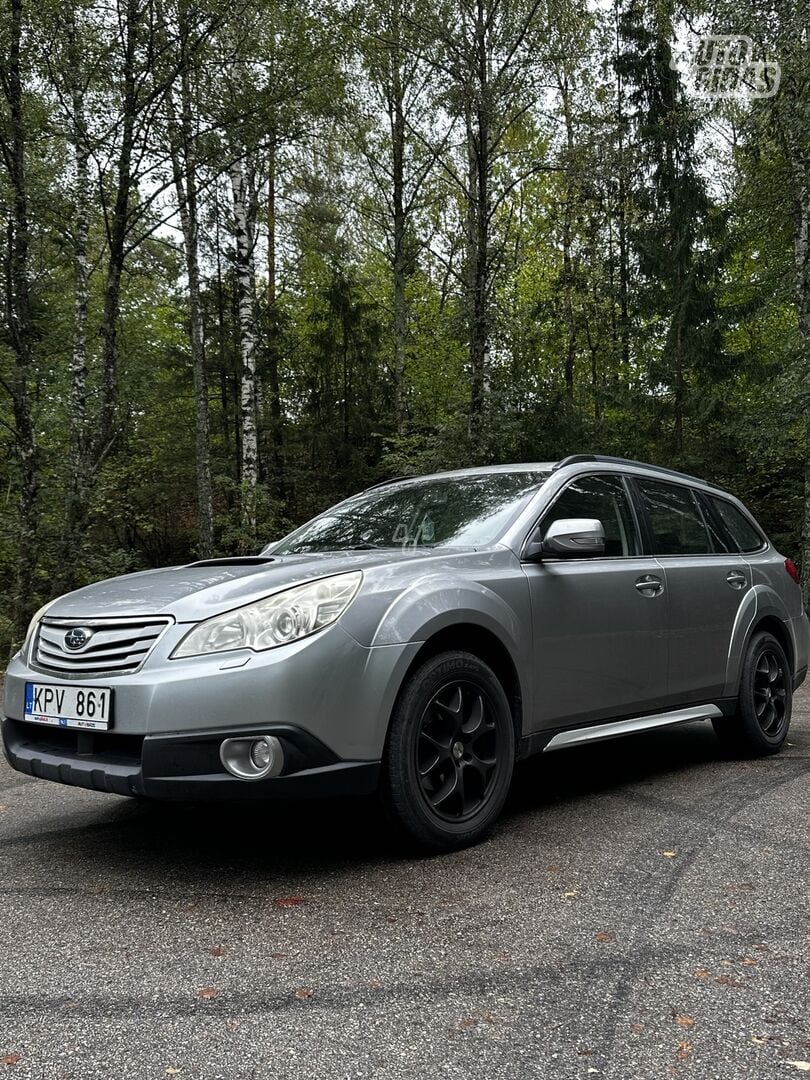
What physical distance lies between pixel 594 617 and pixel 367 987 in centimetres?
233

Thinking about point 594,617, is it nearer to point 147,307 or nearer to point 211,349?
point 211,349

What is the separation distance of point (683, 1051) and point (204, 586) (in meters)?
2.24

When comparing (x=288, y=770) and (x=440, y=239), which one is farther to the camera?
(x=440, y=239)

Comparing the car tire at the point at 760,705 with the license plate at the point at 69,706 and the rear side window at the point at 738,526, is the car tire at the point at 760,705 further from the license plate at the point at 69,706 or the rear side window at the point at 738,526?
the license plate at the point at 69,706

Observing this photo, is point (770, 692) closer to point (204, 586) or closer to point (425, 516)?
point (425, 516)

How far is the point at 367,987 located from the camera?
240cm

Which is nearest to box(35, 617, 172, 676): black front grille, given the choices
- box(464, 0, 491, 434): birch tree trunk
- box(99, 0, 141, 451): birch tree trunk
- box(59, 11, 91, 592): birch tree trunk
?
box(59, 11, 91, 592): birch tree trunk

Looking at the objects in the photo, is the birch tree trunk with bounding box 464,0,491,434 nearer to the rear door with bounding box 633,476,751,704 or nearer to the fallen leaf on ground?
the rear door with bounding box 633,476,751,704

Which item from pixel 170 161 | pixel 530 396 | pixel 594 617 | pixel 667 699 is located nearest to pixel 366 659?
pixel 594 617

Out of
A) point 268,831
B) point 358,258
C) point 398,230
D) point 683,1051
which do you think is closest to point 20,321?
point 268,831

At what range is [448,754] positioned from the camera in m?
3.54

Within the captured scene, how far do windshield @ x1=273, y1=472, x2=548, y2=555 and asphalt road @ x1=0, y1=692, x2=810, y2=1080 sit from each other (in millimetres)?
1304

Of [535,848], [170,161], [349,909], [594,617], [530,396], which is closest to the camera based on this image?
[349,909]

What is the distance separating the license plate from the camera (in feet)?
10.6
